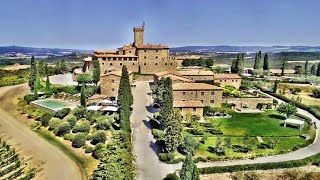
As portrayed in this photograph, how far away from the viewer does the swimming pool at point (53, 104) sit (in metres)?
60.9

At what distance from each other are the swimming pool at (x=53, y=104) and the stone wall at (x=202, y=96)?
18976mm

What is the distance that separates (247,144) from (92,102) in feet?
101

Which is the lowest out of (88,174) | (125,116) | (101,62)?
(88,174)

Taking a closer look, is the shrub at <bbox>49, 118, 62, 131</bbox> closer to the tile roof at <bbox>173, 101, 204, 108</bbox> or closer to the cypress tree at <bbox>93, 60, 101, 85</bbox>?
the tile roof at <bbox>173, 101, 204, 108</bbox>

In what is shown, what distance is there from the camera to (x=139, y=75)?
8281 centimetres

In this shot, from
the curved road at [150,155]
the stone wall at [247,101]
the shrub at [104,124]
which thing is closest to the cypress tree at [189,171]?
the curved road at [150,155]

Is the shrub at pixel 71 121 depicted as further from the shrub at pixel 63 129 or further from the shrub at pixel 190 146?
the shrub at pixel 190 146

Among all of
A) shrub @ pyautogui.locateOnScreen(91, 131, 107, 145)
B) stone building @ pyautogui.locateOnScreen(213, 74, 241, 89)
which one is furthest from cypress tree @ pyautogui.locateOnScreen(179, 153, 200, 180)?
stone building @ pyautogui.locateOnScreen(213, 74, 241, 89)

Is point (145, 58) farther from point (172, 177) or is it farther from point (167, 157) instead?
point (172, 177)

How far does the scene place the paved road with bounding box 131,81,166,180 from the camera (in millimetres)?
35438

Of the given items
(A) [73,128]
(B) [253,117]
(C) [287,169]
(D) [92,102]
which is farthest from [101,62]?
(C) [287,169]

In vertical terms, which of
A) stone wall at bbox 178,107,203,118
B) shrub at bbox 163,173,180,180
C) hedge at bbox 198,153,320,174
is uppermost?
stone wall at bbox 178,107,203,118

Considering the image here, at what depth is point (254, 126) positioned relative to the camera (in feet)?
167

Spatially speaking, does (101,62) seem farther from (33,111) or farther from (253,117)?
(253,117)
